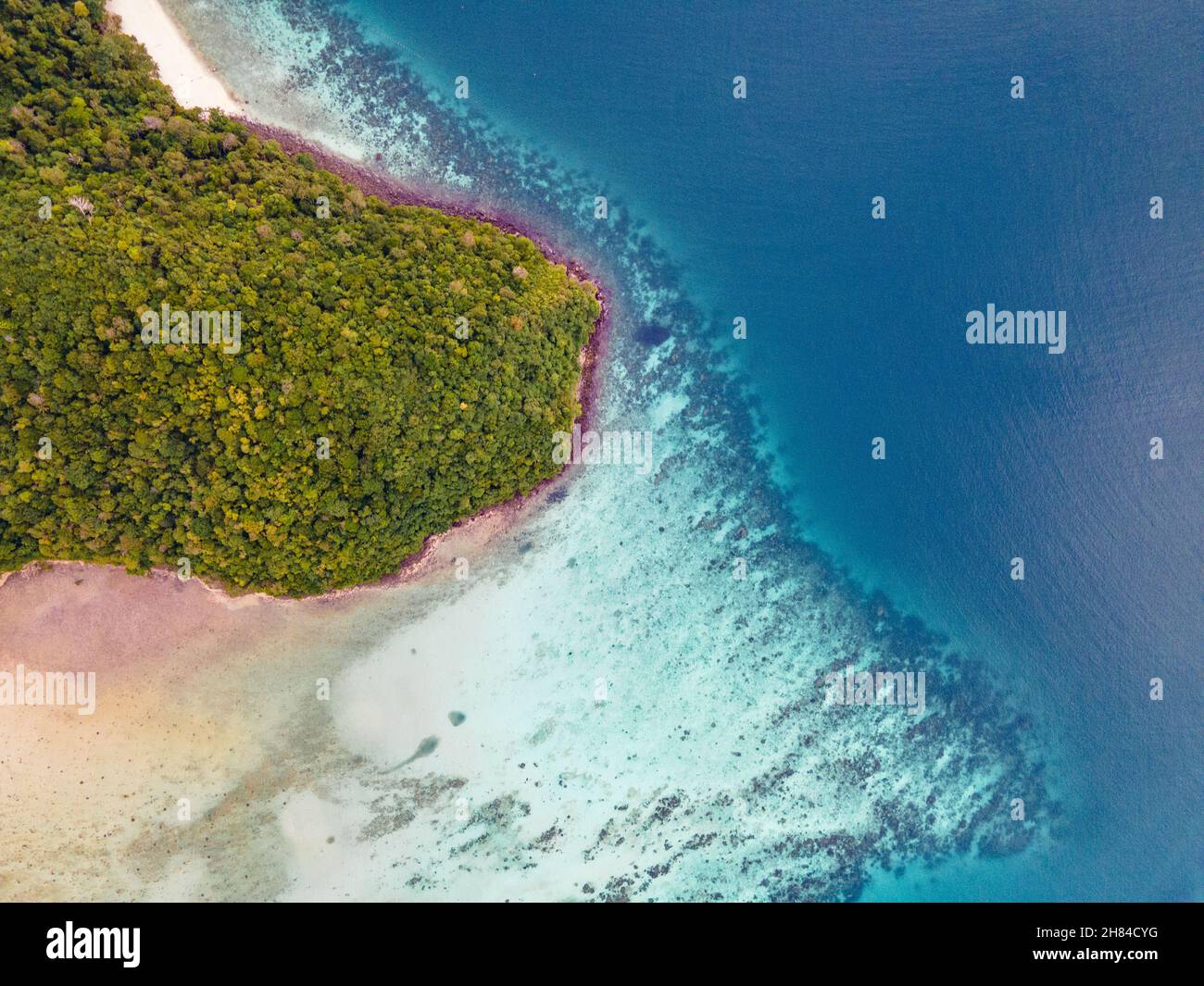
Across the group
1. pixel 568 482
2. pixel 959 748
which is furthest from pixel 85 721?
pixel 959 748

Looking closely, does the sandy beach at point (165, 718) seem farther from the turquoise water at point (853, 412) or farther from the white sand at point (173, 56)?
the turquoise water at point (853, 412)

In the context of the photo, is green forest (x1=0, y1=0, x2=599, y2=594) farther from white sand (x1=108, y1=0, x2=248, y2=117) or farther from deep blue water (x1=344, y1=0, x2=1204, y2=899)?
deep blue water (x1=344, y1=0, x2=1204, y2=899)

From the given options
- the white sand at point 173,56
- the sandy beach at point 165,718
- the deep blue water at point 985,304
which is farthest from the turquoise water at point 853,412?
the sandy beach at point 165,718

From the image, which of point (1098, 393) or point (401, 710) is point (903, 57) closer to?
point (1098, 393)

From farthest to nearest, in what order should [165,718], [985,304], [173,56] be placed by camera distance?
[985,304], [173,56], [165,718]

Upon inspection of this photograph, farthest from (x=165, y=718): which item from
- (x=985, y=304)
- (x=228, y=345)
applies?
(x=985, y=304)

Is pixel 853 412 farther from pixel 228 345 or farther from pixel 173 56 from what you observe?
pixel 173 56

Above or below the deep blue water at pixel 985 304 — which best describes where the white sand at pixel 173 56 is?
above
